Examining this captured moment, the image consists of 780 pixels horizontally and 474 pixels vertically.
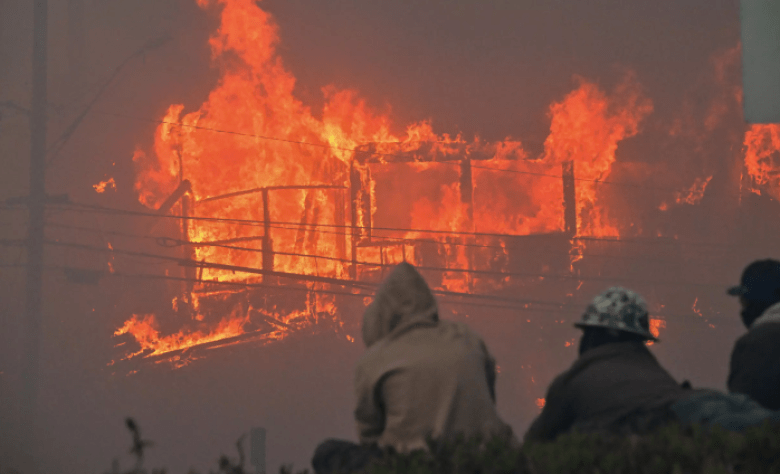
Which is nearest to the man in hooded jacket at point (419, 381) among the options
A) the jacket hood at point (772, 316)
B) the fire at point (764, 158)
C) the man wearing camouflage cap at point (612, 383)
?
the man wearing camouflage cap at point (612, 383)

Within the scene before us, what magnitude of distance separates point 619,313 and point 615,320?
0.13 feet

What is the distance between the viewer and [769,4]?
4.39 metres

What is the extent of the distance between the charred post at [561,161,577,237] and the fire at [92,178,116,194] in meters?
17.8

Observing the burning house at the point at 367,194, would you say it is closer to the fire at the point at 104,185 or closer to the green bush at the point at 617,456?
the fire at the point at 104,185

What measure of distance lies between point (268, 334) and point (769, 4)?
25462mm

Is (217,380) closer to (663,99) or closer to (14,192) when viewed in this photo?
(14,192)

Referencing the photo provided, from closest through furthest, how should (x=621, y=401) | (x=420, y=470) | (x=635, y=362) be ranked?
1. (x=420, y=470)
2. (x=621, y=401)
3. (x=635, y=362)

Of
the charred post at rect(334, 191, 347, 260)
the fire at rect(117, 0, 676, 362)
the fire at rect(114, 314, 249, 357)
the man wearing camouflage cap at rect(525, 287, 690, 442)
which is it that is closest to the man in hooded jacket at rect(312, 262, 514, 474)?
the man wearing camouflage cap at rect(525, 287, 690, 442)

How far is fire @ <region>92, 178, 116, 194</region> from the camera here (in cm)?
2766

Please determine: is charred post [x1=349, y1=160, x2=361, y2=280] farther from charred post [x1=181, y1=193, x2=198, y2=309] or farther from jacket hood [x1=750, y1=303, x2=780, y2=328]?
jacket hood [x1=750, y1=303, x2=780, y2=328]

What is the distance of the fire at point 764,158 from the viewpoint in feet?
98.7

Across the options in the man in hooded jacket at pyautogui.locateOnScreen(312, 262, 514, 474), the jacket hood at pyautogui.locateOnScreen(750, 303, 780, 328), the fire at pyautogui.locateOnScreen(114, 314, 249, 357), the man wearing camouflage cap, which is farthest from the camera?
the fire at pyautogui.locateOnScreen(114, 314, 249, 357)

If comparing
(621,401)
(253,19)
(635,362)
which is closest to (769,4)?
(635,362)

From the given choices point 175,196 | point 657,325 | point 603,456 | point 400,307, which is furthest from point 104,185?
point 603,456
